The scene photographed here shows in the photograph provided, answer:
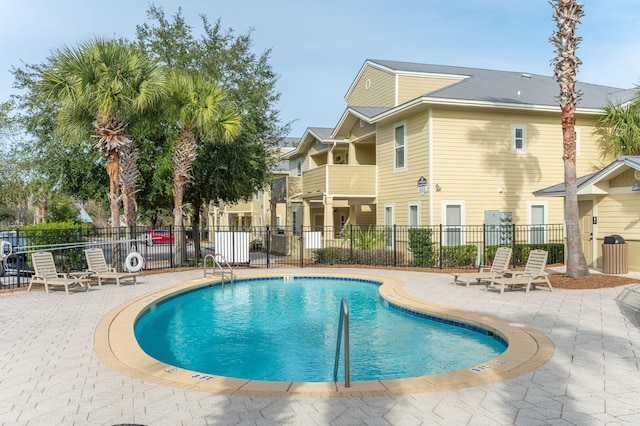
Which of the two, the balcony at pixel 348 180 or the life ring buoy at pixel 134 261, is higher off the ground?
the balcony at pixel 348 180

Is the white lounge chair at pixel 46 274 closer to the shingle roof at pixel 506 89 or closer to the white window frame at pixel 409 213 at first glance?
the white window frame at pixel 409 213

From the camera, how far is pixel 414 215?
19.5 meters

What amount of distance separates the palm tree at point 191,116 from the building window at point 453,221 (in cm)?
892

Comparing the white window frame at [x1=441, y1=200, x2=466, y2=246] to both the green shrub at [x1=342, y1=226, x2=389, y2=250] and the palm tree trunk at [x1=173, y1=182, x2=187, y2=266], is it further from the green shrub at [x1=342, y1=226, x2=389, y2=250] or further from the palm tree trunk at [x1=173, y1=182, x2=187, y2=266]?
the palm tree trunk at [x1=173, y1=182, x2=187, y2=266]

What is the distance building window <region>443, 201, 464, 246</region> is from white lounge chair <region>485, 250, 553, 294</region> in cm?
552

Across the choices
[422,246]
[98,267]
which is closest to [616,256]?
[422,246]

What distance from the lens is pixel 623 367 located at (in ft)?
19.3

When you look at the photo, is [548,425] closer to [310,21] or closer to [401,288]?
[401,288]

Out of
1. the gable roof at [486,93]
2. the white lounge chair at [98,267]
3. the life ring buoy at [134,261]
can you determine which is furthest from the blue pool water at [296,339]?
the gable roof at [486,93]

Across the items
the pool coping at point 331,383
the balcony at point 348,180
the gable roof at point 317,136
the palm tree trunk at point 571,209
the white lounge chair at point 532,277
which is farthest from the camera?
the gable roof at point 317,136

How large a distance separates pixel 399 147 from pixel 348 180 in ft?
9.86

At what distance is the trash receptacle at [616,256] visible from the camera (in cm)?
1453

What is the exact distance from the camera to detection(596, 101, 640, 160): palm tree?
62.6 feet

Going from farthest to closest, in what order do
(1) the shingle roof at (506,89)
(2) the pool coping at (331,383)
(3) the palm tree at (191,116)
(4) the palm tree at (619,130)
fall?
(4) the palm tree at (619,130)
(1) the shingle roof at (506,89)
(3) the palm tree at (191,116)
(2) the pool coping at (331,383)
